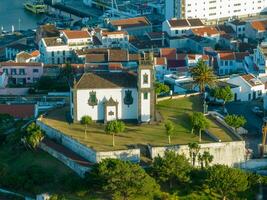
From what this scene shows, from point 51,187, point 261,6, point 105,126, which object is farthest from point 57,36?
point 51,187

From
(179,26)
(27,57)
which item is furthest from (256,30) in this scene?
(27,57)

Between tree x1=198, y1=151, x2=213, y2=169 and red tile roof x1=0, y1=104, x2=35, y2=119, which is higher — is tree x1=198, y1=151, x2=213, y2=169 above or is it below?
below

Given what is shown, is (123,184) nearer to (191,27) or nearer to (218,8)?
(191,27)

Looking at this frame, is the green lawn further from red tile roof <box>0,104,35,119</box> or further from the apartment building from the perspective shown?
the apartment building

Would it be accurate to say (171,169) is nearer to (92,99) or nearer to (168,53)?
(92,99)

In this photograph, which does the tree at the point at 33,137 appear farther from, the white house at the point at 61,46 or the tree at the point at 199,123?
A: the white house at the point at 61,46

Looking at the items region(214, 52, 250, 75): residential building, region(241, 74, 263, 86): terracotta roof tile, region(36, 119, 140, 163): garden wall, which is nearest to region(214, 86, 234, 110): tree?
region(241, 74, 263, 86): terracotta roof tile

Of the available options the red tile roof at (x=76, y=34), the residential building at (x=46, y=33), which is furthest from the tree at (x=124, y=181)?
the residential building at (x=46, y=33)
